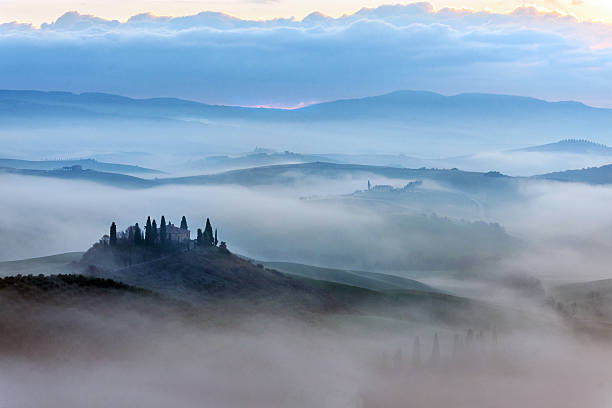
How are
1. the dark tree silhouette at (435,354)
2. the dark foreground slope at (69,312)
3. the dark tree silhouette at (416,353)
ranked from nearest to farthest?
the dark foreground slope at (69,312), the dark tree silhouette at (416,353), the dark tree silhouette at (435,354)

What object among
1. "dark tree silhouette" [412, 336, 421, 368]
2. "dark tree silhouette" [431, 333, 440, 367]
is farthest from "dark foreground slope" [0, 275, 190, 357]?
"dark tree silhouette" [431, 333, 440, 367]

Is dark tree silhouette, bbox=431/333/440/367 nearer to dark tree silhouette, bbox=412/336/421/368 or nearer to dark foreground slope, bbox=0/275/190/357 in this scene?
dark tree silhouette, bbox=412/336/421/368

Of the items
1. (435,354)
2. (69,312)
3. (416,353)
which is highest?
(69,312)

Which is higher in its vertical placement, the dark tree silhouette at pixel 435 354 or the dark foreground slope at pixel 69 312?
the dark foreground slope at pixel 69 312

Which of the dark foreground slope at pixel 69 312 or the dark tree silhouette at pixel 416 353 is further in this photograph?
the dark tree silhouette at pixel 416 353

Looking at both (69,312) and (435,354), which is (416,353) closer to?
(435,354)

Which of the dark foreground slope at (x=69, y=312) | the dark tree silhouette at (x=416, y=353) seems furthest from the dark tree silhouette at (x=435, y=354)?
the dark foreground slope at (x=69, y=312)

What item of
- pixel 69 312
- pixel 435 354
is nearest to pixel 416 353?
pixel 435 354

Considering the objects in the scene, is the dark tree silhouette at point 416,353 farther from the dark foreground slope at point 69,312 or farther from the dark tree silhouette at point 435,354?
the dark foreground slope at point 69,312

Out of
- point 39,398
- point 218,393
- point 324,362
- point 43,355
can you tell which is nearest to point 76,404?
point 39,398

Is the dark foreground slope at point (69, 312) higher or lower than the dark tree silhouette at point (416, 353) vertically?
higher

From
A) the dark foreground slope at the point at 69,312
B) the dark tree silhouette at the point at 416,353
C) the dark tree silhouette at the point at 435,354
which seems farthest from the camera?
the dark tree silhouette at the point at 435,354

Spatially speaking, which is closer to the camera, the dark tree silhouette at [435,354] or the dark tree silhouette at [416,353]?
the dark tree silhouette at [416,353]
